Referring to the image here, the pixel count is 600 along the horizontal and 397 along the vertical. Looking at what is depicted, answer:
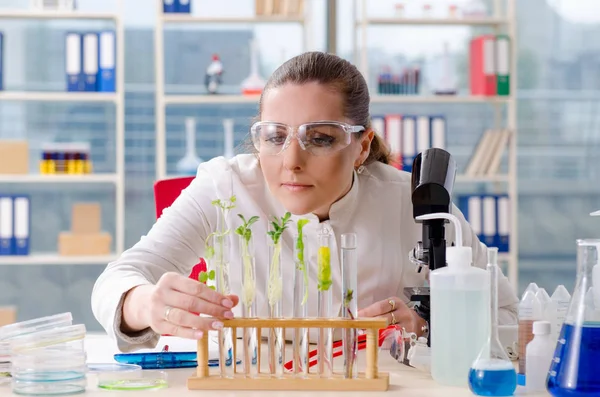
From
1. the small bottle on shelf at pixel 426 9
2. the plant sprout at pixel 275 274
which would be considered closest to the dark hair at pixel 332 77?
the plant sprout at pixel 275 274

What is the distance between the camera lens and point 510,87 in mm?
4602

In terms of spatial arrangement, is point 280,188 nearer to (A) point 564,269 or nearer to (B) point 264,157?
(B) point 264,157

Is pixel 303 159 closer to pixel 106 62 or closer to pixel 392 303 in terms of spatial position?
pixel 392 303

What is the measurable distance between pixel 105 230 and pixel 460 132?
7.47 ft

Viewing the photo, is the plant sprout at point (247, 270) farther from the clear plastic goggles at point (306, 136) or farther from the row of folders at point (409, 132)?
the row of folders at point (409, 132)

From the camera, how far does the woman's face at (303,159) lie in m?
1.73

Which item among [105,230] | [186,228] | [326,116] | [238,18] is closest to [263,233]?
[186,228]

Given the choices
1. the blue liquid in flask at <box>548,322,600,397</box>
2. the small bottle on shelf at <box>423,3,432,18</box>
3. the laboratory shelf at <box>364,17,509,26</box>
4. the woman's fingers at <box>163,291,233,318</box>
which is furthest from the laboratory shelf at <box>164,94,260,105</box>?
the blue liquid in flask at <box>548,322,600,397</box>

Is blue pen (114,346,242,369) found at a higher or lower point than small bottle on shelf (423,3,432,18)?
lower

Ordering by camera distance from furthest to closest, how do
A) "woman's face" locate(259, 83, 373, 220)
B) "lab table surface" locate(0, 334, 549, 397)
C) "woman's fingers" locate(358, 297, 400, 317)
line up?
"woman's face" locate(259, 83, 373, 220) < "woman's fingers" locate(358, 297, 400, 317) < "lab table surface" locate(0, 334, 549, 397)

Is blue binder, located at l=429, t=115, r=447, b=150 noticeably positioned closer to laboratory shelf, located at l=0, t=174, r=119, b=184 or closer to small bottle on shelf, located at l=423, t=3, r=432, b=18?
small bottle on shelf, located at l=423, t=3, r=432, b=18

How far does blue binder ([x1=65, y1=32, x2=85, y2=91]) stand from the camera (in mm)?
4391

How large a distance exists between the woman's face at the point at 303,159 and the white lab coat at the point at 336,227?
0.11m

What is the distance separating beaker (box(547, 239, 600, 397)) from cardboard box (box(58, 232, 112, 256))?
3.51 metres
